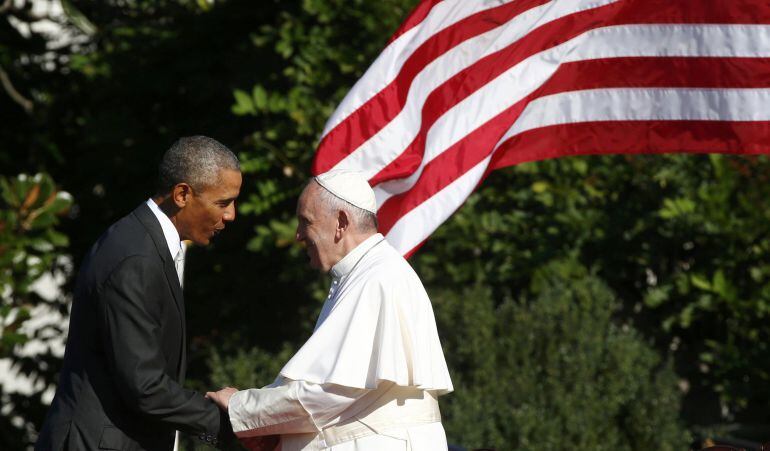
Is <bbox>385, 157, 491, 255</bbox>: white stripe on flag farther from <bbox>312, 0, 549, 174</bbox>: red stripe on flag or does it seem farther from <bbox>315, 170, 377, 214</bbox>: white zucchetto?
<bbox>315, 170, 377, 214</bbox>: white zucchetto

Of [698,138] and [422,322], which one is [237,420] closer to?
[422,322]

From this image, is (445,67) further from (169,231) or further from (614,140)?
(169,231)

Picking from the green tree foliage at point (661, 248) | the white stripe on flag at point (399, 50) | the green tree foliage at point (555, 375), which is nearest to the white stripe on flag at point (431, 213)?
the white stripe on flag at point (399, 50)

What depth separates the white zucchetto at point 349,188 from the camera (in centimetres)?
365

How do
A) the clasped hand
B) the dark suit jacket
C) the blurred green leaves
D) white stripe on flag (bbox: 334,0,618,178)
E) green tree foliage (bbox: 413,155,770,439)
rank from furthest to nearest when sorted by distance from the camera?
the blurred green leaves → green tree foliage (bbox: 413,155,770,439) → white stripe on flag (bbox: 334,0,618,178) → the clasped hand → the dark suit jacket

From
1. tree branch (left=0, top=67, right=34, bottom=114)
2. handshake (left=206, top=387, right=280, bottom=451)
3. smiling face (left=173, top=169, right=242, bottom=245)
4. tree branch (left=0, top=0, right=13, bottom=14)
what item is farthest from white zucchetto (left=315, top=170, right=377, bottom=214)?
tree branch (left=0, top=0, right=13, bottom=14)

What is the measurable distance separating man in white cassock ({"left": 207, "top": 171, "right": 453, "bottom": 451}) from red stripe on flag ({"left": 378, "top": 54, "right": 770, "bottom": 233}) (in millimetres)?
1292

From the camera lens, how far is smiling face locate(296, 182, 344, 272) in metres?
3.66

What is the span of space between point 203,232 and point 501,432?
3403mm

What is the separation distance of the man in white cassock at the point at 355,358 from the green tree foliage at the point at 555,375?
2.91m

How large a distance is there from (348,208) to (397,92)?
1562 mm

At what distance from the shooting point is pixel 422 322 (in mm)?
3607

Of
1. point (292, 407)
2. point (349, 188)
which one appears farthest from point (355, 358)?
point (349, 188)

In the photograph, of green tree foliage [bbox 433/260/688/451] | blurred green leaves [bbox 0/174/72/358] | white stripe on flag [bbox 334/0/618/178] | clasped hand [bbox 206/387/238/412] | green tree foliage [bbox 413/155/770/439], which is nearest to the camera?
clasped hand [bbox 206/387/238/412]
